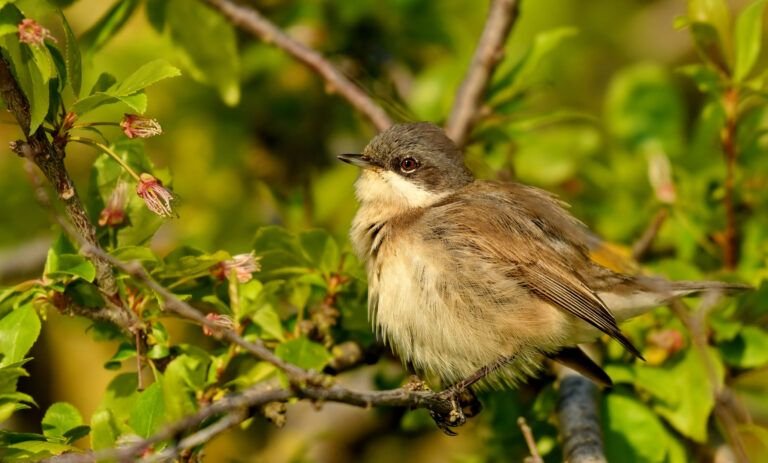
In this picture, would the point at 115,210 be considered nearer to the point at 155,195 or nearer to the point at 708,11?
the point at 155,195

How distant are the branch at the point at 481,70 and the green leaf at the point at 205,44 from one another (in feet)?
3.87

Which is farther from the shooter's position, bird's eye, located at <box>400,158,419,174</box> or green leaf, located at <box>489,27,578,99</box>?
green leaf, located at <box>489,27,578,99</box>

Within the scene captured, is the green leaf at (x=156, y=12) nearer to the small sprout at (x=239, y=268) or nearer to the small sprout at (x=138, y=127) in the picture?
the small sprout at (x=239, y=268)

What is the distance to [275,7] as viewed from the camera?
654cm

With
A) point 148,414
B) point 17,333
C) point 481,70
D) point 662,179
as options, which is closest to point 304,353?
point 148,414

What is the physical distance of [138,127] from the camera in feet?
10.4

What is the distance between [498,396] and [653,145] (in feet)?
6.67

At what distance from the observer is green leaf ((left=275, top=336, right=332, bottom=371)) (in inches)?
149

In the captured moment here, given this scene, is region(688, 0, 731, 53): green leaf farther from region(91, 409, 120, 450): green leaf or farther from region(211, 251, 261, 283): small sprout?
region(91, 409, 120, 450): green leaf

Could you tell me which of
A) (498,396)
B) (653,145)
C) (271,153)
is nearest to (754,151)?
(653,145)

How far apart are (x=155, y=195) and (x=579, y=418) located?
202cm

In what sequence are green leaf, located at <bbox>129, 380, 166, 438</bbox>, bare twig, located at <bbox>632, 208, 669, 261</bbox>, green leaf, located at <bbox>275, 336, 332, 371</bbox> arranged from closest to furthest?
green leaf, located at <bbox>129, 380, 166, 438</bbox>
green leaf, located at <bbox>275, 336, 332, 371</bbox>
bare twig, located at <bbox>632, 208, 669, 261</bbox>

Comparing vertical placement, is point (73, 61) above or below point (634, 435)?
above

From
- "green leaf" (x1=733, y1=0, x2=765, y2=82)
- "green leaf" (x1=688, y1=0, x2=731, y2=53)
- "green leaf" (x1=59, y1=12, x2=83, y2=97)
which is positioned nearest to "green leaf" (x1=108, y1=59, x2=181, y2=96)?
"green leaf" (x1=59, y1=12, x2=83, y2=97)
